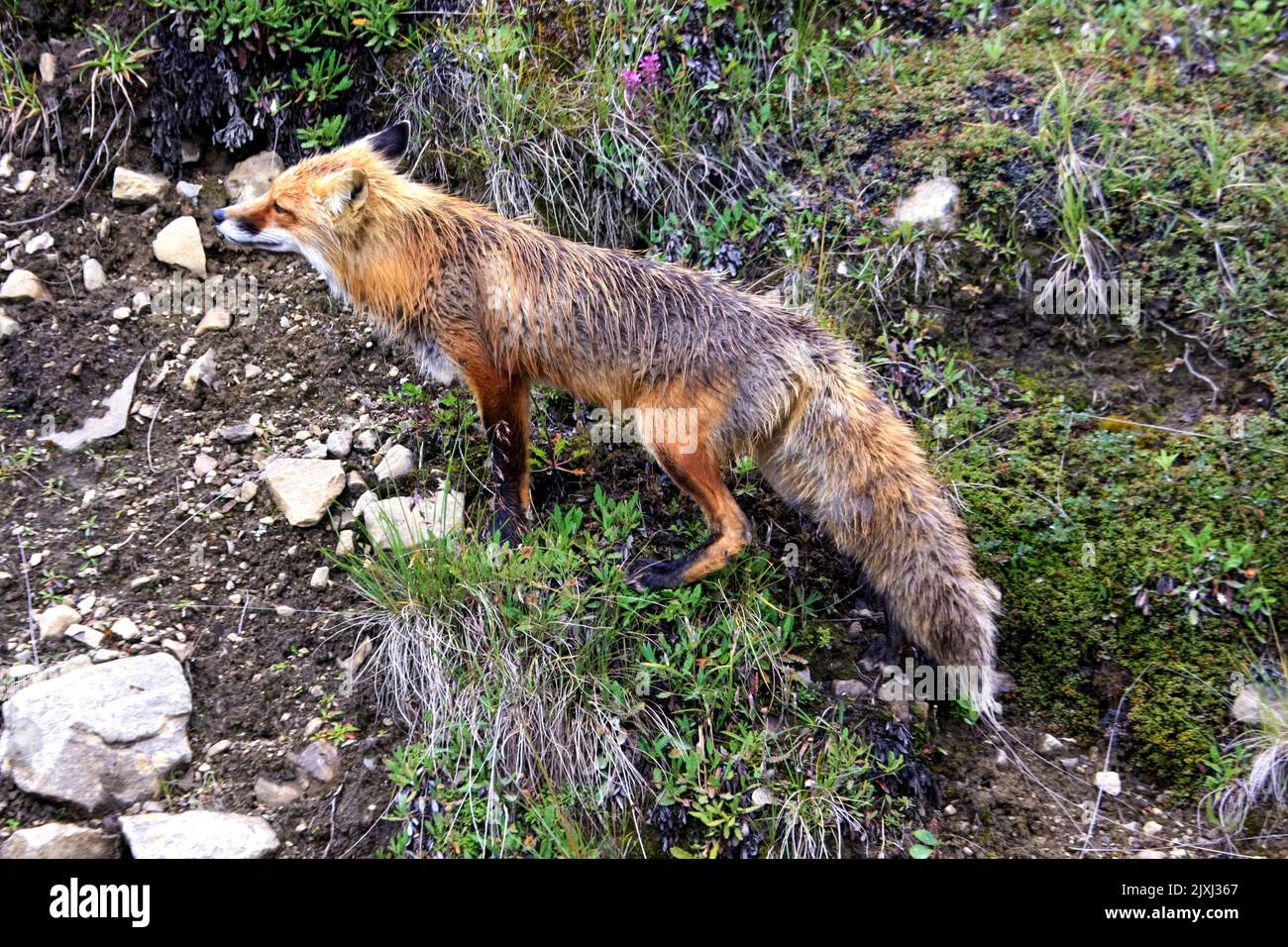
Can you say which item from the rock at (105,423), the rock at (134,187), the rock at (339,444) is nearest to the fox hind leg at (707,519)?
the rock at (339,444)

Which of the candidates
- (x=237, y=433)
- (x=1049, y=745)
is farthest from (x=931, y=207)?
(x=237, y=433)

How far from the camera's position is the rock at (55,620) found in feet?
13.9

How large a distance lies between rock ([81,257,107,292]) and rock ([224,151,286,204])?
3.00 ft

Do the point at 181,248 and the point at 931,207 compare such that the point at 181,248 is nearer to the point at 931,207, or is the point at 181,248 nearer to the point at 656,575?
the point at 656,575

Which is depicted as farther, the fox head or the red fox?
the fox head

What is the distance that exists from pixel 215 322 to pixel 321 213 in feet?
4.27

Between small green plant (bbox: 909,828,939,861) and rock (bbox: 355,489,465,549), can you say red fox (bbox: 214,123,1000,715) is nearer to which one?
rock (bbox: 355,489,465,549)

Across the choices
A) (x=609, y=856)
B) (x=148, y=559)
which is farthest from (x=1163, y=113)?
(x=148, y=559)

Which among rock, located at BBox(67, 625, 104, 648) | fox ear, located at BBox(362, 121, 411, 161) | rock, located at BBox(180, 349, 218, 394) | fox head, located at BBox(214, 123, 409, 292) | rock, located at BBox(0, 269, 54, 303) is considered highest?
fox ear, located at BBox(362, 121, 411, 161)

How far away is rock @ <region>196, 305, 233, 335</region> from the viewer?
5.57 m

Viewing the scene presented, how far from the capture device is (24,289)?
5426 mm

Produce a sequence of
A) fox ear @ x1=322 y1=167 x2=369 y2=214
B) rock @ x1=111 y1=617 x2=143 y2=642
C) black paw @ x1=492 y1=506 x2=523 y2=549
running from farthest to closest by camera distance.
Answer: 1. black paw @ x1=492 y1=506 x2=523 y2=549
2. fox ear @ x1=322 y1=167 x2=369 y2=214
3. rock @ x1=111 y1=617 x2=143 y2=642

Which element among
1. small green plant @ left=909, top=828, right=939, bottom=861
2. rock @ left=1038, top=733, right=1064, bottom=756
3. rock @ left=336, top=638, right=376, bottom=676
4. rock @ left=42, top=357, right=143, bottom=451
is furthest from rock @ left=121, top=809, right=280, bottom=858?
rock @ left=1038, top=733, right=1064, bottom=756

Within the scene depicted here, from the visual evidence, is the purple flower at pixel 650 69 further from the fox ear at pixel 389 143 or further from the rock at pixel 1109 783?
the rock at pixel 1109 783
